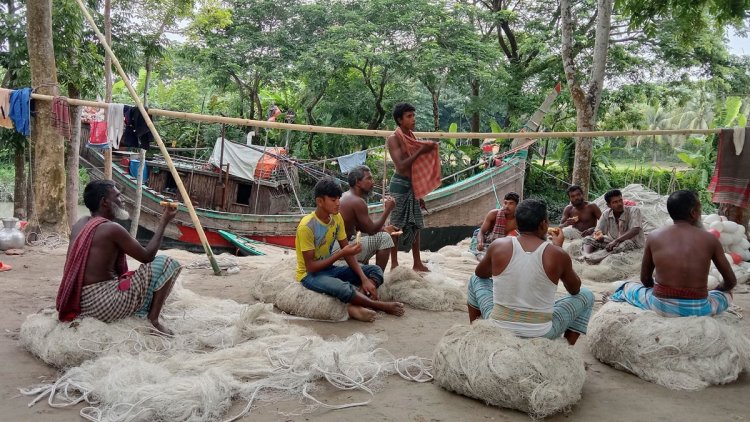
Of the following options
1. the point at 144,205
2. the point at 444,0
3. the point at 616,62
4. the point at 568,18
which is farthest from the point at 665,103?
the point at 144,205

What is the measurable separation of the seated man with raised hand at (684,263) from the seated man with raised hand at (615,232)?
298 cm

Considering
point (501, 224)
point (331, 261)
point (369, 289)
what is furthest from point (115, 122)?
point (501, 224)

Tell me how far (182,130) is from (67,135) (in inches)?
563

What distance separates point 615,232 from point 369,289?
376 cm

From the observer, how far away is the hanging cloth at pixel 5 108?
6.57 metres

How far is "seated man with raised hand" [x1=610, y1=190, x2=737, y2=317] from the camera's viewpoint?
11.9 feet

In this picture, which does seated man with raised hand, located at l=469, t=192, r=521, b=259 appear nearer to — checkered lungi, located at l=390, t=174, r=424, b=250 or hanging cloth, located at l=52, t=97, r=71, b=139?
checkered lungi, located at l=390, t=174, r=424, b=250

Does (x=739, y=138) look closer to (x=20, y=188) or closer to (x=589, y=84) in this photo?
(x=589, y=84)

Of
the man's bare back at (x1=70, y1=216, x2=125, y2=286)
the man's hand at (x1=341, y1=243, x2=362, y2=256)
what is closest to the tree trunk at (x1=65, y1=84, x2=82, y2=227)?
the man's bare back at (x1=70, y1=216, x2=125, y2=286)

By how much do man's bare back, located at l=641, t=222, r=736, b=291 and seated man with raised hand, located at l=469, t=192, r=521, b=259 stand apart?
8.36 ft

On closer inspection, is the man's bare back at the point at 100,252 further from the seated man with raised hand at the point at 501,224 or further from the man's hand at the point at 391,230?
the seated man with raised hand at the point at 501,224

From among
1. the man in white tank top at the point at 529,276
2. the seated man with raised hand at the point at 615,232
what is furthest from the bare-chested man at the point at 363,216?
the seated man with raised hand at the point at 615,232

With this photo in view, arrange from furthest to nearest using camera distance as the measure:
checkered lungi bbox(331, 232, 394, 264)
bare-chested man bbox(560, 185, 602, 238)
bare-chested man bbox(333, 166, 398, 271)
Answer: bare-chested man bbox(560, 185, 602, 238) < checkered lungi bbox(331, 232, 394, 264) < bare-chested man bbox(333, 166, 398, 271)

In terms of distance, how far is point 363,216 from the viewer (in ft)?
16.7
